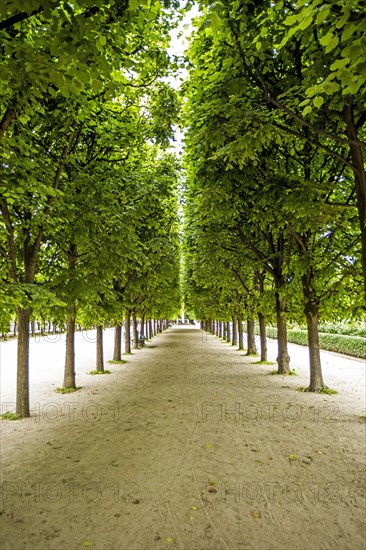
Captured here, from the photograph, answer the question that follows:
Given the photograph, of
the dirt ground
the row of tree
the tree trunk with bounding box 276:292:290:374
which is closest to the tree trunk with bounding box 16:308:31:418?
the row of tree

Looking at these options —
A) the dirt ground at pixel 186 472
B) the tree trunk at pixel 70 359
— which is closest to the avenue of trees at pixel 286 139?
the dirt ground at pixel 186 472

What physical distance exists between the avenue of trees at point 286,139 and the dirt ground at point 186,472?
259 cm

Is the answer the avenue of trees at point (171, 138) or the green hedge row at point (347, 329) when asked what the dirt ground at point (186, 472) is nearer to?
the avenue of trees at point (171, 138)

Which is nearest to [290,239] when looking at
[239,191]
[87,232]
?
[239,191]

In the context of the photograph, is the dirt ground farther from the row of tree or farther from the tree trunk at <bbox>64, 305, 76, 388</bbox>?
the row of tree

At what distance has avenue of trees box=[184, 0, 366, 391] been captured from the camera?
455 cm

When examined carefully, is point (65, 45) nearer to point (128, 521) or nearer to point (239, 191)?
point (128, 521)

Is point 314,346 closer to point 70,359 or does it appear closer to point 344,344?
point 70,359

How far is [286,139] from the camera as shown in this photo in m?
6.81

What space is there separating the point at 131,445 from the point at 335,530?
386cm

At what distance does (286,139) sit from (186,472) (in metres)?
5.81

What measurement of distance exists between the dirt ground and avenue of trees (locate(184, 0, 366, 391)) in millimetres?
2592

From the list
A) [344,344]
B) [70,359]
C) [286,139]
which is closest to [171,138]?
[286,139]

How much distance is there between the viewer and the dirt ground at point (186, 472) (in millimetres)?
4113
